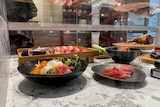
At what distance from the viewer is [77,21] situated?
4.49 ft

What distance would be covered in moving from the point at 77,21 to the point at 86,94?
1037 millimetres

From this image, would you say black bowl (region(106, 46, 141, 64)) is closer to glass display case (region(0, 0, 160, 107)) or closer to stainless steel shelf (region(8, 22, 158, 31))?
glass display case (region(0, 0, 160, 107))

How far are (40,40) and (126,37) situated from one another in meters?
1.01

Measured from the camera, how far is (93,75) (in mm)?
602

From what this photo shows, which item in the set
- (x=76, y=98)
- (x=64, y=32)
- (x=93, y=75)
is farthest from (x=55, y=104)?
(x=64, y=32)

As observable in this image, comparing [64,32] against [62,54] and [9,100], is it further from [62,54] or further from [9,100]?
[9,100]

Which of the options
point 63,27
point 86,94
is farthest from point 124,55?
point 63,27

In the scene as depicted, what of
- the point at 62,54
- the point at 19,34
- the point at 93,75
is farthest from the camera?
the point at 19,34

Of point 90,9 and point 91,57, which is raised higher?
point 90,9

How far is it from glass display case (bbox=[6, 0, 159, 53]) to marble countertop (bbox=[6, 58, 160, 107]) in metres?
0.65

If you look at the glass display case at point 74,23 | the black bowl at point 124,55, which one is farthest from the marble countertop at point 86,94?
the black bowl at point 124,55

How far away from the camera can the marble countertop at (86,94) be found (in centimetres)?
38

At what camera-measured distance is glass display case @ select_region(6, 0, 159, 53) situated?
1.08 m

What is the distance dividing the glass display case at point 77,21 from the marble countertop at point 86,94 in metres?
0.65
